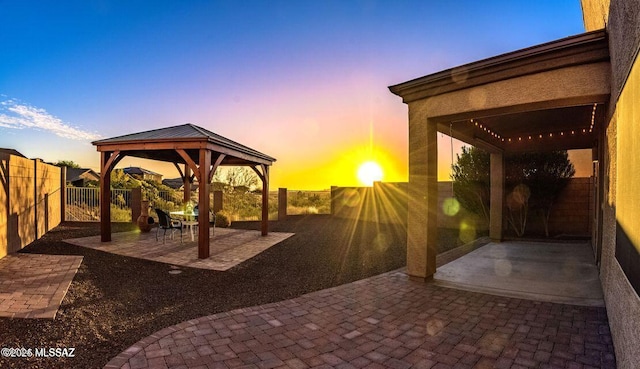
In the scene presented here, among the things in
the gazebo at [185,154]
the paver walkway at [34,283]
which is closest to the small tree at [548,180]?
the gazebo at [185,154]

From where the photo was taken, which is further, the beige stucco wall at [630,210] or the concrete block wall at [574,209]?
the concrete block wall at [574,209]

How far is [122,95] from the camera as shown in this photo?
10.0 meters

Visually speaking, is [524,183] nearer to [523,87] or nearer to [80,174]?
[523,87]

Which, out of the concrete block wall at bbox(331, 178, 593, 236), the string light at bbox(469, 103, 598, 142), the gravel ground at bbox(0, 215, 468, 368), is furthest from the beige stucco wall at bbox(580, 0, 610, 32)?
the concrete block wall at bbox(331, 178, 593, 236)

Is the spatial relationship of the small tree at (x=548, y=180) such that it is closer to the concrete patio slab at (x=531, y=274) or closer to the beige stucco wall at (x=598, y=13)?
the concrete patio slab at (x=531, y=274)

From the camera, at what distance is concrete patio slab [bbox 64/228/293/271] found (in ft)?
22.4

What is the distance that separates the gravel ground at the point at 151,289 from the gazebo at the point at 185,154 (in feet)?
4.19

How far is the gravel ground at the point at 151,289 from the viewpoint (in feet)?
10.3

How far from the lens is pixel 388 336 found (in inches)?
129

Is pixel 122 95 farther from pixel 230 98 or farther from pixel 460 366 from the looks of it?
pixel 460 366

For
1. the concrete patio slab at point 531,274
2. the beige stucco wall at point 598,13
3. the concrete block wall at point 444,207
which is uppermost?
the beige stucco wall at point 598,13

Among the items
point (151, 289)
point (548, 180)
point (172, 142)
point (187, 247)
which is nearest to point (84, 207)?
point (187, 247)

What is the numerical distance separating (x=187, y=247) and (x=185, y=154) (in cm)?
258

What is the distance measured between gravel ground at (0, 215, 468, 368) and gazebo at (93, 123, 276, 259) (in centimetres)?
128
